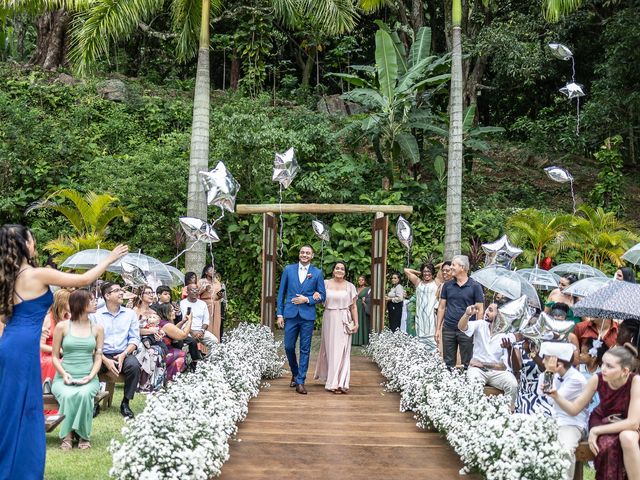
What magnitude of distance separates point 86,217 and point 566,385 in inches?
539

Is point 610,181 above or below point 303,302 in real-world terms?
above

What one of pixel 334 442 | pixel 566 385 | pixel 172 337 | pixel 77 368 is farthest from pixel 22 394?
pixel 172 337

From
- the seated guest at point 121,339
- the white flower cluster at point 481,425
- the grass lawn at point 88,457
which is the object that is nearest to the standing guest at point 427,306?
the white flower cluster at point 481,425

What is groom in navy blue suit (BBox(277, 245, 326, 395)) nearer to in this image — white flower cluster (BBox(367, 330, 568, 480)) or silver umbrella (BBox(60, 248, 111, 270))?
white flower cluster (BBox(367, 330, 568, 480))

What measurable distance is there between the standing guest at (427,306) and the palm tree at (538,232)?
643 centimetres

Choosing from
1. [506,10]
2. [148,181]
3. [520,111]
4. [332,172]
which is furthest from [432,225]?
[520,111]

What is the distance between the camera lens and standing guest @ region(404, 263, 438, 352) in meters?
12.6

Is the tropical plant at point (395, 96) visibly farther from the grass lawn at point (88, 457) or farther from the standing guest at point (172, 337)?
the grass lawn at point (88, 457)

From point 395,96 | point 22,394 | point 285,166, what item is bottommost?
point 22,394

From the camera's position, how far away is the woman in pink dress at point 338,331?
10508 millimetres

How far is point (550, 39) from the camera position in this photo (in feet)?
76.0

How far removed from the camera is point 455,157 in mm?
15992

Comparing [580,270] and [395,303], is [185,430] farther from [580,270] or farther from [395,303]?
[395,303]

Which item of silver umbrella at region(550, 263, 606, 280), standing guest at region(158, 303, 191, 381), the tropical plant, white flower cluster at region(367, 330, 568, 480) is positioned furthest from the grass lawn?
the tropical plant
